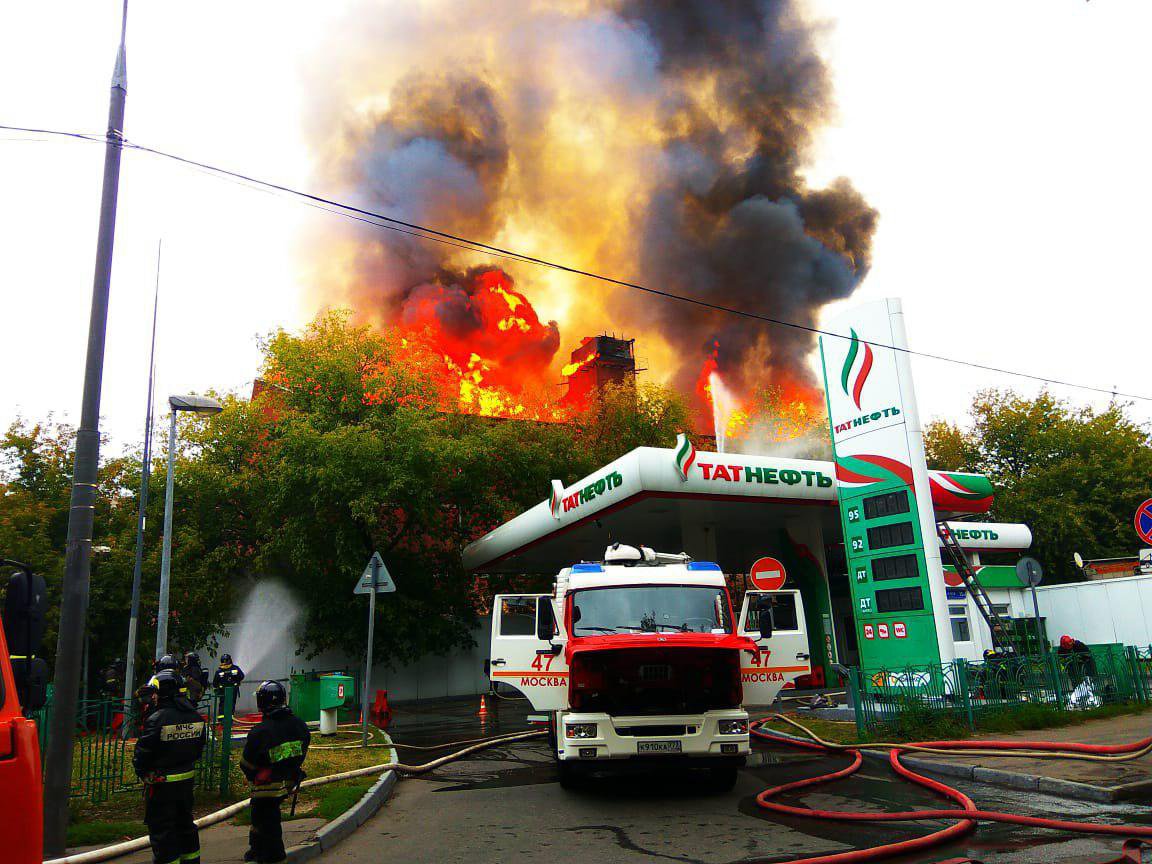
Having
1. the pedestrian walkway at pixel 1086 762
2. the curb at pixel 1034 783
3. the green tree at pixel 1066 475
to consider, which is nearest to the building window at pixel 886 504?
the pedestrian walkway at pixel 1086 762

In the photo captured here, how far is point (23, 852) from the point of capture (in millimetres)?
3764

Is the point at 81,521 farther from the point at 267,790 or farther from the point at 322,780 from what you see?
the point at 322,780

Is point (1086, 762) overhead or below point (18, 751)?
below

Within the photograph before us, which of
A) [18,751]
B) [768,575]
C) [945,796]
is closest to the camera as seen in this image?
[18,751]

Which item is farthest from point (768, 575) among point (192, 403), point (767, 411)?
point (767, 411)

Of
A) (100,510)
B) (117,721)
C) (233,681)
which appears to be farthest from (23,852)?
(100,510)

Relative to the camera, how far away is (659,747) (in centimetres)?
917

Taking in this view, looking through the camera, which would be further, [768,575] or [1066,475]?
[1066,475]

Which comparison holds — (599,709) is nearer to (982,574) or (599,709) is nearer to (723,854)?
(723,854)

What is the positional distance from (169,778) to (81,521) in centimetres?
322

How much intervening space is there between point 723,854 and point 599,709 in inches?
119

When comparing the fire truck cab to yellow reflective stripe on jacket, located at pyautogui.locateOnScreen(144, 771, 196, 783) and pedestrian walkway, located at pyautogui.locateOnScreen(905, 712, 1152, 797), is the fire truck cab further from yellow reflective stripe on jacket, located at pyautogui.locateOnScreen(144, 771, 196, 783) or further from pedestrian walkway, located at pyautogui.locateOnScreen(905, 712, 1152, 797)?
yellow reflective stripe on jacket, located at pyautogui.locateOnScreen(144, 771, 196, 783)

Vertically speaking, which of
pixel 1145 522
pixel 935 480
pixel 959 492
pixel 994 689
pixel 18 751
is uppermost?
pixel 935 480

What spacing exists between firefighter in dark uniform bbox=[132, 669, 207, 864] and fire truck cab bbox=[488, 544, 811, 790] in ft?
13.7
